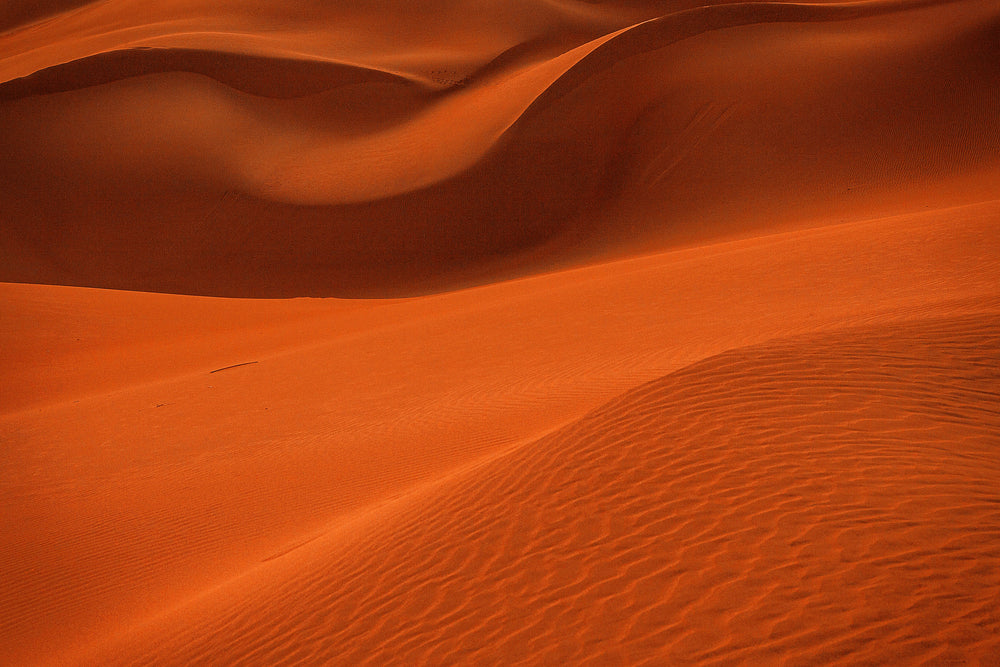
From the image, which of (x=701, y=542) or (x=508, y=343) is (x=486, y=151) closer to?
(x=508, y=343)

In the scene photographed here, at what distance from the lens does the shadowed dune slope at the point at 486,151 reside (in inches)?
846

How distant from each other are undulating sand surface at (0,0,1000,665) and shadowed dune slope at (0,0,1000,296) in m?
0.12

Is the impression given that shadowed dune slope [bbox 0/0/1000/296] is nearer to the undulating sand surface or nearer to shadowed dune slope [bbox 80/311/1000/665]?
the undulating sand surface

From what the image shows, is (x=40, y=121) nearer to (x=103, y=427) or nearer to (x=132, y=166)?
(x=132, y=166)

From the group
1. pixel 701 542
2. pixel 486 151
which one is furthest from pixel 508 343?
pixel 486 151

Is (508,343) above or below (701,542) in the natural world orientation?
above

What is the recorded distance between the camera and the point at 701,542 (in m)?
4.15

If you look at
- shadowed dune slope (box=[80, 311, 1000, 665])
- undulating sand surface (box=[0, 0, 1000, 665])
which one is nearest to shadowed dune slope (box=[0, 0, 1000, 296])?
undulating sand surface (box=[0, 0, 1000, 665])

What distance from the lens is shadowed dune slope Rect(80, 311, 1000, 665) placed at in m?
3.52

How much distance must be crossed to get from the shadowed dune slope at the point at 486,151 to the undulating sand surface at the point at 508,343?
0.38 feet

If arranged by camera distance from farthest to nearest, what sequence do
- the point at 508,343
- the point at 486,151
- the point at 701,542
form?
the point at 486,151
the point at 508,343
the point at 701,542

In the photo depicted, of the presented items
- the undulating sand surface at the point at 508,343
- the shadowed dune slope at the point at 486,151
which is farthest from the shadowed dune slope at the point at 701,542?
the shadowed dune slope at the point at 486,151

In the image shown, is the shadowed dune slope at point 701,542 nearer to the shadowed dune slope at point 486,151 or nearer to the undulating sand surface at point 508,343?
the undulating sand surface at point 508,343

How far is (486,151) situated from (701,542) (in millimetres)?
20807
